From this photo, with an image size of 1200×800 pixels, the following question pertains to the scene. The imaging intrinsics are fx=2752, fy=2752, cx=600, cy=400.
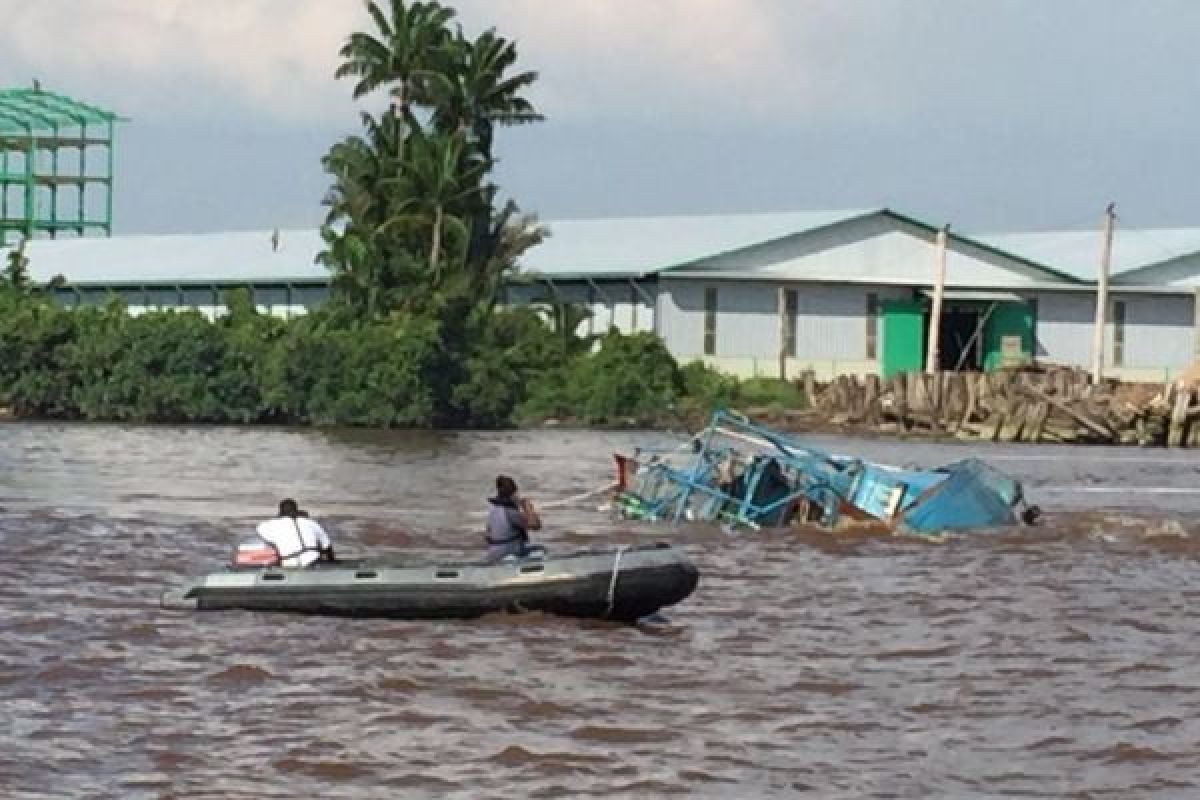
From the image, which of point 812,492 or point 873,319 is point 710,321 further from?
point 812,492

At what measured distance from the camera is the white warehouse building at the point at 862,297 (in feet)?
256

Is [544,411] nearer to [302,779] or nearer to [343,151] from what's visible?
[343,151]

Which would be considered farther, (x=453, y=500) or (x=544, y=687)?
(x=453, y=500)

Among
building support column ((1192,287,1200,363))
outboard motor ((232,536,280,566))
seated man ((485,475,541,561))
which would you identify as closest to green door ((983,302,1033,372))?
building support column ((1192,287,1200,363))

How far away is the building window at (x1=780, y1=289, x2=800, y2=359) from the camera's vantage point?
7825cm

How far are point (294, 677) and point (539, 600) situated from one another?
322cm

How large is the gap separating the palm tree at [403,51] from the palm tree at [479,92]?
540mm

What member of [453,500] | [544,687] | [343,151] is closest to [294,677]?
[544,687]

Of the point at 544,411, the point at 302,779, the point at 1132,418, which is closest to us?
the point at 302,779

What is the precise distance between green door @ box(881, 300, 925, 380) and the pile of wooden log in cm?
481

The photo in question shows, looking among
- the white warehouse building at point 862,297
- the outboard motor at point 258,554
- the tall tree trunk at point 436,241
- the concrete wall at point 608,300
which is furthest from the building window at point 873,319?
the outboard motor at point 258,554

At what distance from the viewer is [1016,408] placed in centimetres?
7025

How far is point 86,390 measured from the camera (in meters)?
77.8

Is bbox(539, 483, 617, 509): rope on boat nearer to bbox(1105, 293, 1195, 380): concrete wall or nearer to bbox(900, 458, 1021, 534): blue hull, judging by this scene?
bbox(900, 458, 1021, 534): blue hull
